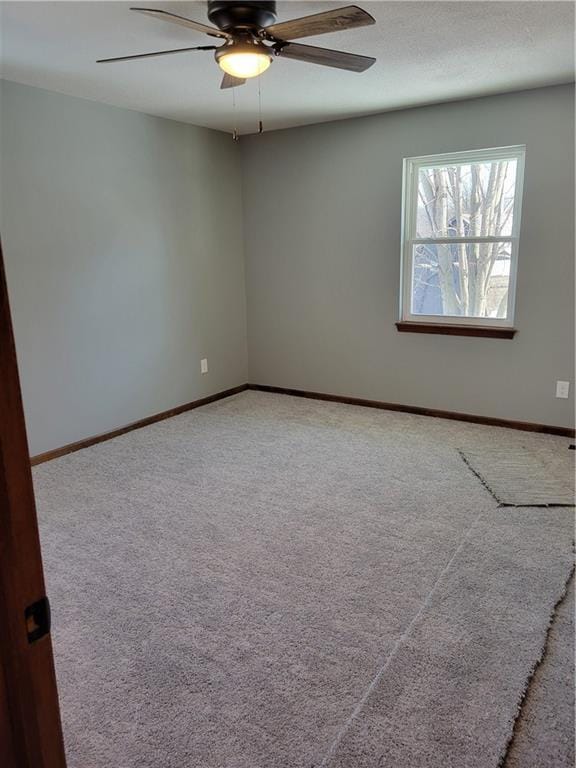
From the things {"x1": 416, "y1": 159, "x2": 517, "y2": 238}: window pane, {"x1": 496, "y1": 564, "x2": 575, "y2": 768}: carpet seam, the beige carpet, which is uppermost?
{"x1": 416, "y1": 159, "x2": 517, "y2": 238}: window pane

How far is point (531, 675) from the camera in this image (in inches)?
71.5

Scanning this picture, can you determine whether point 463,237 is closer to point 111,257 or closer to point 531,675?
point 111,257

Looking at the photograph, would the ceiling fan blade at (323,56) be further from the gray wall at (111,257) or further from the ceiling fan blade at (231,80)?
the gray wall at (111,257)

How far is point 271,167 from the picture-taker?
5012 millimetres

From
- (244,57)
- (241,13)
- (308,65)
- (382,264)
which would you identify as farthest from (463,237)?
(241,13)

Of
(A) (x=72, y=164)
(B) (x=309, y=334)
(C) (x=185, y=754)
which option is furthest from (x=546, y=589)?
(A) (x=72, y=164)

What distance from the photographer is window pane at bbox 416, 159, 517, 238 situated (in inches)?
160

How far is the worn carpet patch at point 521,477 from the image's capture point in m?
3.08

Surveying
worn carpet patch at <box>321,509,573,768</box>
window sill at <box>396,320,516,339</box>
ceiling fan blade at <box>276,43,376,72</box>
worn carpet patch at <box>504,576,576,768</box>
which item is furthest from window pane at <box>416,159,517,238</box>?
worn carpet patch at <box>504,576,576,768</box>

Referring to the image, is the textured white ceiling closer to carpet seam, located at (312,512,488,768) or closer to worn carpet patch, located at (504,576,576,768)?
carpet seam, located at (312,512,488,768)

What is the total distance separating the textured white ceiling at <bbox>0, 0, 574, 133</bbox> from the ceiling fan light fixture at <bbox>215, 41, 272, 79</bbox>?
0.68ft

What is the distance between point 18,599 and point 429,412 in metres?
4.20

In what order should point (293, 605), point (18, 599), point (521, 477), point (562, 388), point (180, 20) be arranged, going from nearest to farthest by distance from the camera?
point (18, 599)
point (180, 20)
point (293, 605)
point (521, 477)
point (562, 388)

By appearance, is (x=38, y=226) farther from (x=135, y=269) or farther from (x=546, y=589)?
(x=546, y=589)
